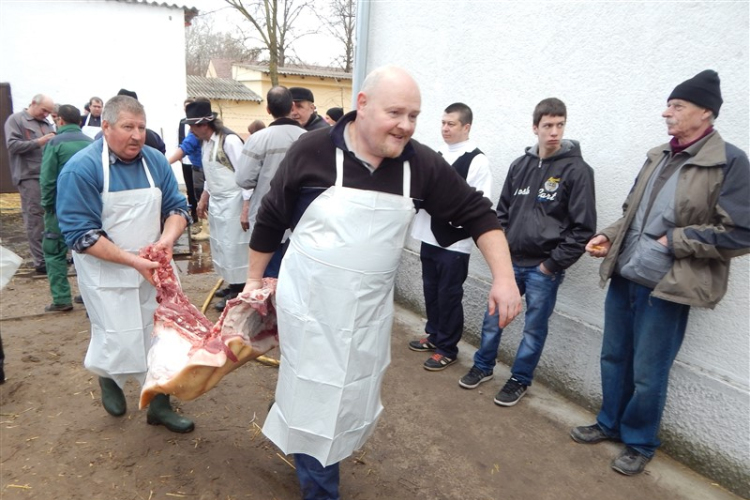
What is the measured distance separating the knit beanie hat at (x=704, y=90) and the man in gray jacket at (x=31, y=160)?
6.36 m

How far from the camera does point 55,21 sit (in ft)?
36.3

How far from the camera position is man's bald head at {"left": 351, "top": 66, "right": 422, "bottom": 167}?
6.76 ft

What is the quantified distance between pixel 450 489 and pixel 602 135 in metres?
2.57

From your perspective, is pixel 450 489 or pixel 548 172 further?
pixel 548 172

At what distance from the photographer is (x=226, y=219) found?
17.6ft

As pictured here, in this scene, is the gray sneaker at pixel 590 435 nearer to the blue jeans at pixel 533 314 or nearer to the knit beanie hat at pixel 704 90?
the blue jeans at pixel 533 314

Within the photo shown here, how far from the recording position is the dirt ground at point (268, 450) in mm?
2852

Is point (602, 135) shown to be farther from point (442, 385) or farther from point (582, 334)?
point (442, 385)

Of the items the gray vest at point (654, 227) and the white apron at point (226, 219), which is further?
the white apron at point (226, 219)

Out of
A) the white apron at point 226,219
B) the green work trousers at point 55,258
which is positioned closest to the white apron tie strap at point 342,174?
the white apron at point 226,219

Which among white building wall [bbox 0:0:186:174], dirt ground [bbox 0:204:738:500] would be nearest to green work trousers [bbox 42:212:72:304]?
dirt ground [bbox 0:204:738:500]

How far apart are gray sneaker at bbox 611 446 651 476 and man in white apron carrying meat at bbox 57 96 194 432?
269 cm

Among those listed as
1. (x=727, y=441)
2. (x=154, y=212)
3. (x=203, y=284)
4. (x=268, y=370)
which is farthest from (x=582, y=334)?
(x=203, y=284)

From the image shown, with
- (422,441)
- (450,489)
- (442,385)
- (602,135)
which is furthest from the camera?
(442,385)
